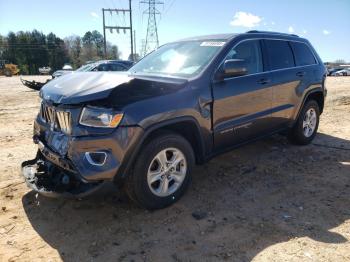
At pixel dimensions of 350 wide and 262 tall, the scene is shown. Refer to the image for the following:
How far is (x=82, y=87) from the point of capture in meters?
3.55

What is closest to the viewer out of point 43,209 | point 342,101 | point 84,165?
point 84,165

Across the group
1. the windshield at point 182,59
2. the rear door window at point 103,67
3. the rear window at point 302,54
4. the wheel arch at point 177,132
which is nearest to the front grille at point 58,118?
the wheel arch at point 177,132

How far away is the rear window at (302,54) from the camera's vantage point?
5.97 meters

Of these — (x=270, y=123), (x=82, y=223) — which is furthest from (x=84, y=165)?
(x=270, y=123)

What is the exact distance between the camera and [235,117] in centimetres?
453

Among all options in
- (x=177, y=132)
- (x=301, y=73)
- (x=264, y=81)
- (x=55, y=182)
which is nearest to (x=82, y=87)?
(x=55, y=182)

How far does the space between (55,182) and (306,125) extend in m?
4.50

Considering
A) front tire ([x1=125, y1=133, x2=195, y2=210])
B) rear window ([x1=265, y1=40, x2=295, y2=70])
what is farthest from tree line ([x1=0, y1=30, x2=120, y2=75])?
front tire ([x1=125, y1=133, x2=195, y2=210])

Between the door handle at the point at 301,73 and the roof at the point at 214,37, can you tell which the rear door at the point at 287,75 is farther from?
the roof at the point at 214,37

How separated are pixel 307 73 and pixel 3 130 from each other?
6472mm

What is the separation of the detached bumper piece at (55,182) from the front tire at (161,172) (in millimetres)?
405

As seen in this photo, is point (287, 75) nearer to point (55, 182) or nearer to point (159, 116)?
point (159, 116)

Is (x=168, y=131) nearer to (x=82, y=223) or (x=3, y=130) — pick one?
(x=82, y=223)

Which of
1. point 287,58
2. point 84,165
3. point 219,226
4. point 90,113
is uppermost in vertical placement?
point 287,58
